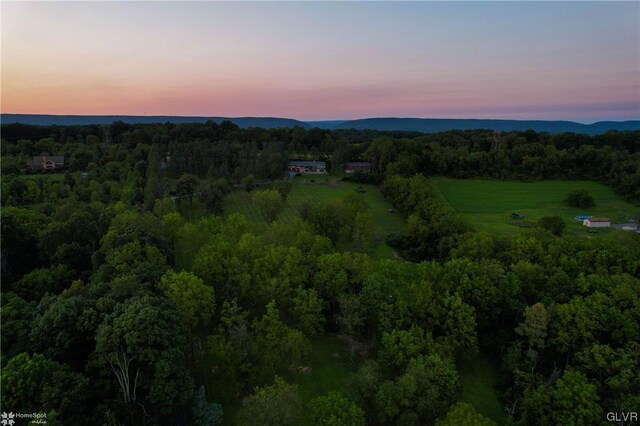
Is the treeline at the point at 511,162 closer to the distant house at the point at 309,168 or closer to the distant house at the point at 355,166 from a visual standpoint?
the distant house at the point at 355,166

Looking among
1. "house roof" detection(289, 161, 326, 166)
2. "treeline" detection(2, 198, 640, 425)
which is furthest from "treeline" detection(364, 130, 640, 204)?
"treeline" detection(2, 198, 640, 425)

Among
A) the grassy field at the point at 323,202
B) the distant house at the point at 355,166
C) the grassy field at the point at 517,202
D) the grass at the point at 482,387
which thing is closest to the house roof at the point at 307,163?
the distant house at the point at 355,166

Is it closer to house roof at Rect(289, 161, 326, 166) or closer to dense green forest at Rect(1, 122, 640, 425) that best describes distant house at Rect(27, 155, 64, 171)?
dense green forest at Rect(1, 122, 640, 425)

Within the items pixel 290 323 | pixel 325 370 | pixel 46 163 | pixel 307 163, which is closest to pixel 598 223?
pixel 290 323

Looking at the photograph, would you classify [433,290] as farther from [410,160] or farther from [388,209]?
[410,160]

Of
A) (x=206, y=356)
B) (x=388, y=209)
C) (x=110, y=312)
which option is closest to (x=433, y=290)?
(x=206, y=356)
